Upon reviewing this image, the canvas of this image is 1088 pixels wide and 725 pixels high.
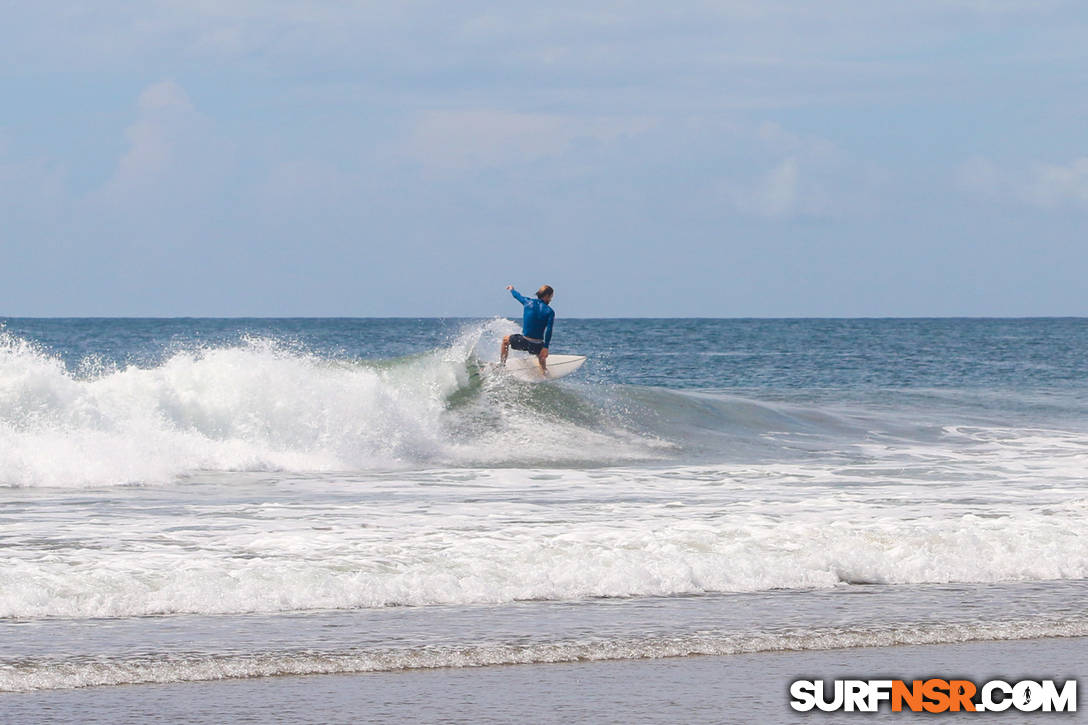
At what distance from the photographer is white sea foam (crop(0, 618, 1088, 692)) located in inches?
221

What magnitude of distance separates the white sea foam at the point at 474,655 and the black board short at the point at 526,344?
12912 millimetres

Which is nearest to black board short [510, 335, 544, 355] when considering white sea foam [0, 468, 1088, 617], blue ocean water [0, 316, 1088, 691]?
blue ocean water [0, 316, 1088, 691]

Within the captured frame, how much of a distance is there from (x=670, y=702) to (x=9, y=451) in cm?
1015

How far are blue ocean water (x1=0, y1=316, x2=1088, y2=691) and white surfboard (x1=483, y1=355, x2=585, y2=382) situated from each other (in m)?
0.22

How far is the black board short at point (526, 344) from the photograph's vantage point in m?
19.3

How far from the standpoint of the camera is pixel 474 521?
10133 millimetres

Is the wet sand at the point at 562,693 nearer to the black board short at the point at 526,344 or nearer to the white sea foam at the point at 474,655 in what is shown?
the white sea foam at the point at 474,655

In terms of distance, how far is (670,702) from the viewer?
535 cm

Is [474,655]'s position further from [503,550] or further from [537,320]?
[537,320]

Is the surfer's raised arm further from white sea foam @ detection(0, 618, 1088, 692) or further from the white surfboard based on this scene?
white sea foam @ detection(0, 618, 1088, 692)

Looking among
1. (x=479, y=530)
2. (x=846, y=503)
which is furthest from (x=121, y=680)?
(x=846, y=503)

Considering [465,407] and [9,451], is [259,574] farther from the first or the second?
[465,407]

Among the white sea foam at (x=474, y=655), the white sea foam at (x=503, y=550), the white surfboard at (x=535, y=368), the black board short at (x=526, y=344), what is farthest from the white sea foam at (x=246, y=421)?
the white sea foam at (x=474, y=655)

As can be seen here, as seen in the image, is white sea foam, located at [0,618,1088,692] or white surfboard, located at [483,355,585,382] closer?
white sea foam, located at [0,618,1088,692]
